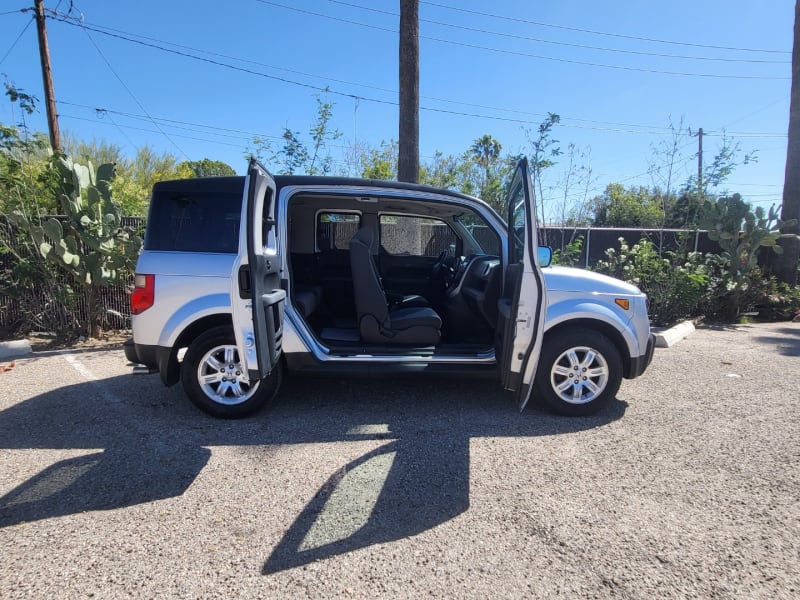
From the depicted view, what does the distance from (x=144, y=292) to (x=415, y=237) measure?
3798 mm

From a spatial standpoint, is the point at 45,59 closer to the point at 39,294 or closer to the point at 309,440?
the point at 39,294

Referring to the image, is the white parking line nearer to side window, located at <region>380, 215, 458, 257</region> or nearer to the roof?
the roof

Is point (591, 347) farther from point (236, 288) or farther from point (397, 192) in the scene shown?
point (236, 288)

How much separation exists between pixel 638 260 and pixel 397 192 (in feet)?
21.4

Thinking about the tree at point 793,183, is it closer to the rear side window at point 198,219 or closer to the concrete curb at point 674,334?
the concrete curb at point 674,334

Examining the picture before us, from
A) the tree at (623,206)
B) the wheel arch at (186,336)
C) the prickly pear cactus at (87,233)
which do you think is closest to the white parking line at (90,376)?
the wheel arch at (186,336)

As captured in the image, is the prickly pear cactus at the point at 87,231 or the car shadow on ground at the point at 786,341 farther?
the car shadow on ground at the point at 786,341

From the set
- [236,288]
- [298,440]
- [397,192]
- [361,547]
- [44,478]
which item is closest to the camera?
[361,547]

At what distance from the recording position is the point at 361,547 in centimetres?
224

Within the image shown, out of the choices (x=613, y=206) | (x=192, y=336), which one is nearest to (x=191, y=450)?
(x=192, y=336)

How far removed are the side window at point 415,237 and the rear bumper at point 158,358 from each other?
276cm

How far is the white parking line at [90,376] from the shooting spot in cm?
429

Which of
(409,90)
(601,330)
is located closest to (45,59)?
(409,90)

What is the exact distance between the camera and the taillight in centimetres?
360
